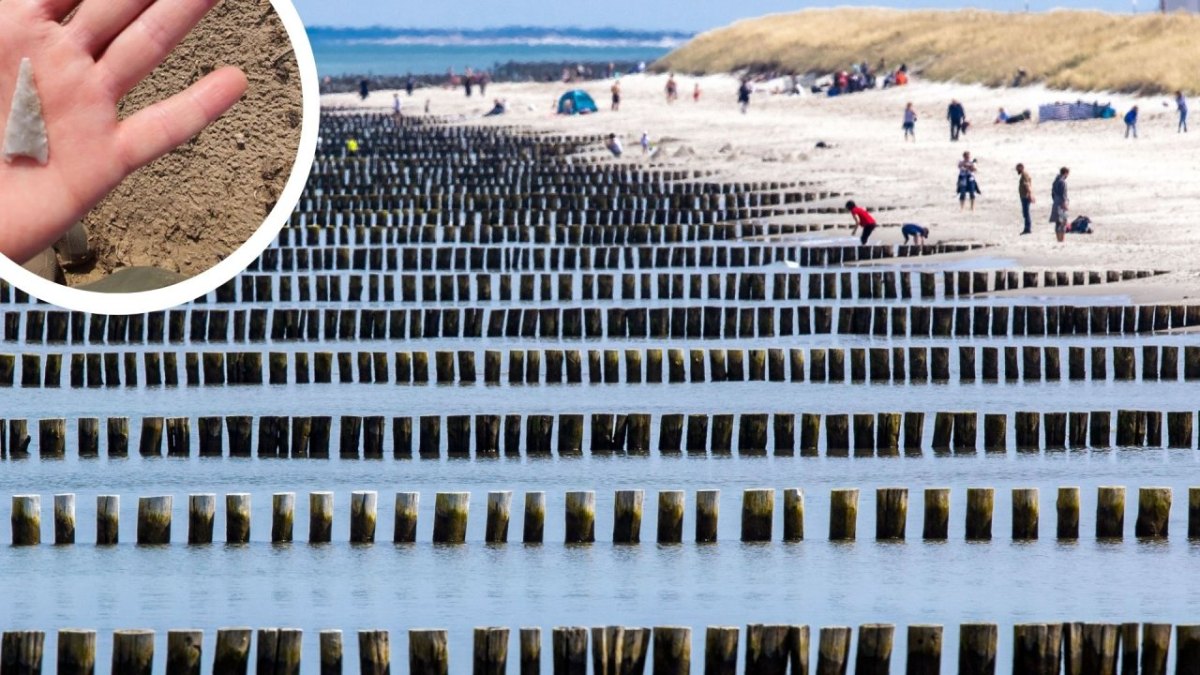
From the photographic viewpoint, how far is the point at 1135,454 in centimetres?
2925

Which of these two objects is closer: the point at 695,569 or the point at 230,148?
the point at 230,148

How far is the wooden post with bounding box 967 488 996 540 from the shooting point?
23.9 m

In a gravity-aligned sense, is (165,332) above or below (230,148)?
below

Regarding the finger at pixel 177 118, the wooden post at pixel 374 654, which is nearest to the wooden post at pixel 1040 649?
the wooden post at pixel 374 654

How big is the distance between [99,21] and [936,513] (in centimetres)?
1861

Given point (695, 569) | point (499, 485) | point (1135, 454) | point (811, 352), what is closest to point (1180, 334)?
point (811, 352)

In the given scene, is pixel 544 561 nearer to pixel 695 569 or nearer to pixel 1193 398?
pixel 695 569

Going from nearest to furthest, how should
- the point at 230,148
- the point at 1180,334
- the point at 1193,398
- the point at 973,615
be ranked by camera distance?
the point at 230,148, the point at 973,615, the point at 1193,398, the point at 1180,334

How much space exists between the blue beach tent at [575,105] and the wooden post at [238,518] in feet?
391

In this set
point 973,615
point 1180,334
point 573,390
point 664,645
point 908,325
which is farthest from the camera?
point 908,325

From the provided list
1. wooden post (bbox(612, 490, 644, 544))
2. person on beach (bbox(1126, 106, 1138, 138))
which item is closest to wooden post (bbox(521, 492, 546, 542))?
wooden post (bbox(612, 490, 644, 544))

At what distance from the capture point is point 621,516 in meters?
23.9

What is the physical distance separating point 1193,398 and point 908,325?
8957 millimetres

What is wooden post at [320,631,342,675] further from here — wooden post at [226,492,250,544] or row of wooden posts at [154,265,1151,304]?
row of wooden posts at [154,265,1151,304]
